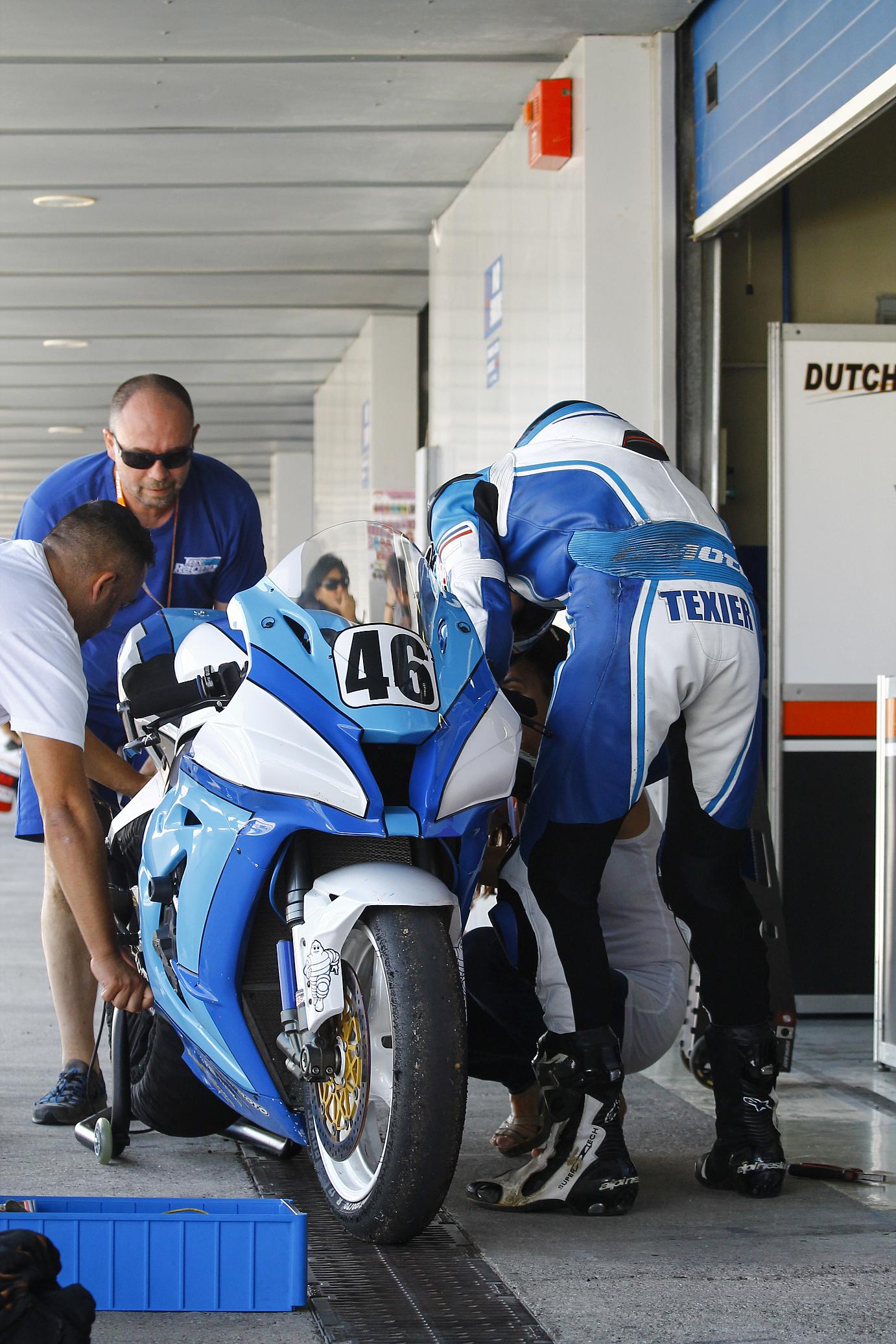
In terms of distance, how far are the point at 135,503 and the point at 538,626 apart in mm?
1147

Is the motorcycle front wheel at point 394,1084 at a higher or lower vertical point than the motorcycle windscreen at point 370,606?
lower

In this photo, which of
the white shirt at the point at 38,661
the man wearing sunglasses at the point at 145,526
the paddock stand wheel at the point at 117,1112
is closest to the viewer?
the white shirt at the point at 38,661

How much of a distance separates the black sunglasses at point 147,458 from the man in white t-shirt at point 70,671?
0.53 metres

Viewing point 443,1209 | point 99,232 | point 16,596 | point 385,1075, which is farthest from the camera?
point 99,232

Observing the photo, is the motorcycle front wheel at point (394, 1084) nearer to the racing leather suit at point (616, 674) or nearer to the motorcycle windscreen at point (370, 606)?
the motorcycle windscreen at point (370, 606)

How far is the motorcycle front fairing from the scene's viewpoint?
8.20ft

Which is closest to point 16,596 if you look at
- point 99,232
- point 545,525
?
point 545,525

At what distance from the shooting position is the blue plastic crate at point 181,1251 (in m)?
2.26

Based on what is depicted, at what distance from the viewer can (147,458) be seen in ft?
13.1

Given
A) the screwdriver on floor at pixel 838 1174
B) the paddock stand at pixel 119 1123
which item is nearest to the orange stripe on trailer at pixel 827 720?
the screwdriver on floor at pixel 838 1174

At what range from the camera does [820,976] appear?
219 inches

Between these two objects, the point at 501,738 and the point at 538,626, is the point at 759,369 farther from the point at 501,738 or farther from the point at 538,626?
the point at 501,738

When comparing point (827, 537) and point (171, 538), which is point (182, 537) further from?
point (827, 537)

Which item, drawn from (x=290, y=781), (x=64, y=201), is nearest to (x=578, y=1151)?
(x=290, y=781)
